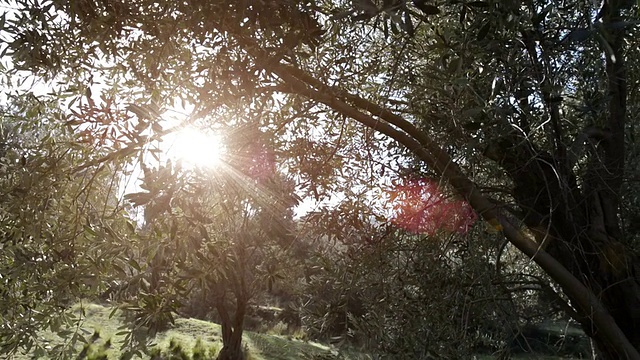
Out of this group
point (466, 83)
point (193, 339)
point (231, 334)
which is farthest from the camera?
point (193, 339)

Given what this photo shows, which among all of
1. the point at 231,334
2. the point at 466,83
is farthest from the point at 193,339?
the point at 466,83

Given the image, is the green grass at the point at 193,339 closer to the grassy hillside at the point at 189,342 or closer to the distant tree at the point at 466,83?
the grassy hillside at the point at 189,342

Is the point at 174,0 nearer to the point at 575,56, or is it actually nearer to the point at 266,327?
the point at 575,56

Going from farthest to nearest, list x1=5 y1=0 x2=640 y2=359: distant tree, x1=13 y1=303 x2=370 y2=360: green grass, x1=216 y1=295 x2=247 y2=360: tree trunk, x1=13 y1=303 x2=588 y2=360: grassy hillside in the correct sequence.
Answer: x1=13 y1=303 x2=370 y2=360: green grass → x1=216 y1=295 x2=247 y2=360: tree trunk → x1=13 y1=303 x2=588 y2=360: grassy hillside → x1=5 y1=0 x2=640 y2=359: distant tree

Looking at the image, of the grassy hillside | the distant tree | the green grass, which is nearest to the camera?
the distant tree

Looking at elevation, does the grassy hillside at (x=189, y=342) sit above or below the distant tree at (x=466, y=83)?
below

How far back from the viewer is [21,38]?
9.62 ft

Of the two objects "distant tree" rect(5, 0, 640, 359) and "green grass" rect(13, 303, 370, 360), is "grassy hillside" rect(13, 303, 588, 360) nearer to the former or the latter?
"green grass" rect(13, 303, 370, 360)

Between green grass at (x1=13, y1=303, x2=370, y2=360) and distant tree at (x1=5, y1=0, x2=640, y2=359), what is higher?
distant tree at (x1=5, y1=0, x2=640, y2=359)

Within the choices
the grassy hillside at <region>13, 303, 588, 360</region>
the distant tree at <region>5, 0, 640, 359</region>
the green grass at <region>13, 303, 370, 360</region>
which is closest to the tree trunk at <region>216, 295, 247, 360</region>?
the grassy hillside at <region>13, 303, 588, 360</region>

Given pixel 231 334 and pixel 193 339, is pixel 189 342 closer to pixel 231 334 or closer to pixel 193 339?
pixel 193 339

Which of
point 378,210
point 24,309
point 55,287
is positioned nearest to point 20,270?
point 55,287

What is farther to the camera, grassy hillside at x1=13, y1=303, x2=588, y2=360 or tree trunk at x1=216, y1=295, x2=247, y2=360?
tree trunk at x1=216, y1=295, x2=247, y2=360

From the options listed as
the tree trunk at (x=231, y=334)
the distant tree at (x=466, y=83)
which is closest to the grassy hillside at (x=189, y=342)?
the tree trunk at (x=231, y=334)
